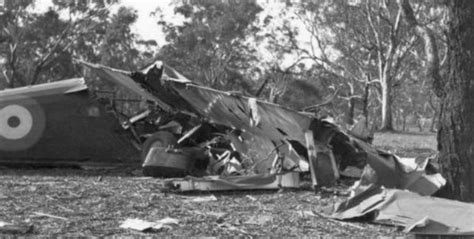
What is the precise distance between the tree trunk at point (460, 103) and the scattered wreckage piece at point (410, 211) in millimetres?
624

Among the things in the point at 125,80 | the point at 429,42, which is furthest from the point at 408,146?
the point at 125,80

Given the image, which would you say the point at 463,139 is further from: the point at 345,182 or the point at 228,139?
the point at 228,139

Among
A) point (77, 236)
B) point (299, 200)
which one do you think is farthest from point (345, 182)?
point (77, 236)

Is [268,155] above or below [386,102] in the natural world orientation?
below

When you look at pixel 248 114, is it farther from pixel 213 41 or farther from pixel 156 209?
pixel 213 41

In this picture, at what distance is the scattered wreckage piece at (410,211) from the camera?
627 cm

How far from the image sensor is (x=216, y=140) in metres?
11.1

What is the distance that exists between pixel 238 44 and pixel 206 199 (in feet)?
128

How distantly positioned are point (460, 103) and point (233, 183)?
3361 mm

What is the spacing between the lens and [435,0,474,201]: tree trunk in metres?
7.35

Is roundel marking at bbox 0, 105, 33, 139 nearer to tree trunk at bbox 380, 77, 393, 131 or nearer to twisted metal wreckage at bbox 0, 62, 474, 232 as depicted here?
twisted metal wreckage at bbox 0, 62, 474, 232

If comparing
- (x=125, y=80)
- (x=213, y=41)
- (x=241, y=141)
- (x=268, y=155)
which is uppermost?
(x=213, y=41)

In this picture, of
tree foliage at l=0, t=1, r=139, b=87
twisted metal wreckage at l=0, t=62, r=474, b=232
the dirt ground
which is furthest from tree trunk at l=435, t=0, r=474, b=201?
tree foliage at l=0, t=1, r=139, b=87

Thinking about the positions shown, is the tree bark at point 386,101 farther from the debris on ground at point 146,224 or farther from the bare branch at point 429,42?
the debris on ground at point 146,224
